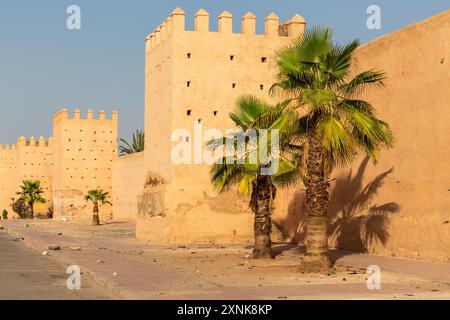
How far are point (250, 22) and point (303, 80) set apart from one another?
42.8 ft

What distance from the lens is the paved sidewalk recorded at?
12.2 meters

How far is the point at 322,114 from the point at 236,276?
12.1 ft

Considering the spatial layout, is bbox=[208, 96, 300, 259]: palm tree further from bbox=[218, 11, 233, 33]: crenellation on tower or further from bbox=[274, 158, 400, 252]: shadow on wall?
bbox=[218, 11, 233, 33]: crenellation on tower

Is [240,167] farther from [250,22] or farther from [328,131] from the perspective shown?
[250,22]

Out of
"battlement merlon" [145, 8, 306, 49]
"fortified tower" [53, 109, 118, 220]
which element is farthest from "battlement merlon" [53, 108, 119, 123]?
"battlement merlon" [145, 8, 306, 49]

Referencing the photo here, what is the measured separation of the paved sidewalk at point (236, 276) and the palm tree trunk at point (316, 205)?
45cm

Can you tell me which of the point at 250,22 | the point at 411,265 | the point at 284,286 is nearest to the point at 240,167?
the point at 411,265

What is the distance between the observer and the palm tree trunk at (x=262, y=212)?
63.3ft

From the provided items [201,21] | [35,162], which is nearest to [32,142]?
[35,162]

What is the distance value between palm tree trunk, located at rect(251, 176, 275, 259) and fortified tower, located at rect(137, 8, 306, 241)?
25.5 feet

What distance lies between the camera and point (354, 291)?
41.1ft

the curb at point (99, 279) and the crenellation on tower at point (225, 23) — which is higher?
the crenellation on tower at point (225, 23)

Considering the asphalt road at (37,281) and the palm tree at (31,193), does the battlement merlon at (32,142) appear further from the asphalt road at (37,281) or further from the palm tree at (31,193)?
the asphalt road at (37,281)

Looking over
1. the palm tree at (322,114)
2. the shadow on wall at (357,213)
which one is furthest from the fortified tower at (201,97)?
the palm tree at (322,114)
